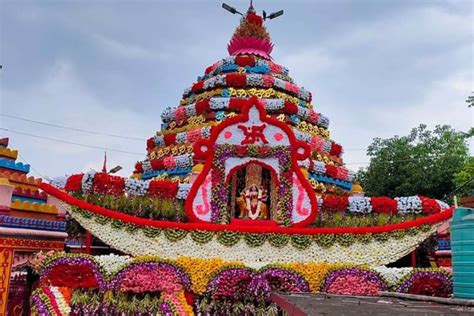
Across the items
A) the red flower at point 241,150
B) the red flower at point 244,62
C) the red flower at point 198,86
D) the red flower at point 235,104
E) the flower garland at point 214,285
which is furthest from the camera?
the red flower at point 244,62

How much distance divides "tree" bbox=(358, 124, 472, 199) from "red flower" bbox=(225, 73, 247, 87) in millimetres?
15876

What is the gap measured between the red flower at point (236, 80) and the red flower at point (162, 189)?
5632 millimetres

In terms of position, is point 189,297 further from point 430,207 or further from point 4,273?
point 430,207

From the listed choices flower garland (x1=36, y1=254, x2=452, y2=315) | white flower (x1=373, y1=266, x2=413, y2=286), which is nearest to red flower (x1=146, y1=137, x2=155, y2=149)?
flower garland (x1=36, y1=254, x2=452, y2=315)

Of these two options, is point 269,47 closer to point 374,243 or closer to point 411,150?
point 374,243

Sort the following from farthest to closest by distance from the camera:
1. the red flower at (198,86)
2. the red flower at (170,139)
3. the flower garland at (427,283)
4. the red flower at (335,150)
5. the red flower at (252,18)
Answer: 1. the red flower at (252,18)
2. the red flower at (198,86)
3. the red flower at (335,150)
4. the red flower at (170,139)
5. the flower garland at (427,283)

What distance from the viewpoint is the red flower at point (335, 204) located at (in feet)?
35.6

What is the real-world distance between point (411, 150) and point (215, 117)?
18687 millimetres

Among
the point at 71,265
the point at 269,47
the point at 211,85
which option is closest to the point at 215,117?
the point at 211,85

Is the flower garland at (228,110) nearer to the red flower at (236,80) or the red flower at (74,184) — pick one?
the red flower at (236,80)

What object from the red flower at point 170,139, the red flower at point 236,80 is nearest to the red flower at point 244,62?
the red flower at point 236,80

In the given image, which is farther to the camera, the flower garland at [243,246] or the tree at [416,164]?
the tree at [416,164]

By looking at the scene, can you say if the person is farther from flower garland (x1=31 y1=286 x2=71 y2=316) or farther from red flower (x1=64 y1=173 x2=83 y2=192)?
flower garland (x1=31 y1=286 x2=71 y2=316)

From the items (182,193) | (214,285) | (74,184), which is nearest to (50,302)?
(74,184)
